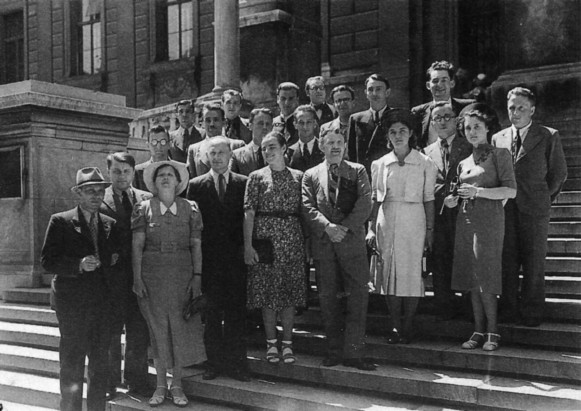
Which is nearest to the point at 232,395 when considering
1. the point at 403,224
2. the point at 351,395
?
the point at 351,395

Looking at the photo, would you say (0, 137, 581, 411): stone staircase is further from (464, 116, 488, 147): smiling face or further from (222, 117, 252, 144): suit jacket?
(222, 117, 252, 144): suit jacket

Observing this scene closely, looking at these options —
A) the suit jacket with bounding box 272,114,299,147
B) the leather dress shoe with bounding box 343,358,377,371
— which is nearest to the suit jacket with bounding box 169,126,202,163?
the suit jacket with bounding box 272,114,299,147

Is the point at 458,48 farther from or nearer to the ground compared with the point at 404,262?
farther from the ground

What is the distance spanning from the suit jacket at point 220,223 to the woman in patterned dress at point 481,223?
64.2 inches

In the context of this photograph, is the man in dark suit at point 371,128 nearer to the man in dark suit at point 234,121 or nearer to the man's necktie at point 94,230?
the man in dark suit at point 234,121

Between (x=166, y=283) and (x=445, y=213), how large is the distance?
2.22 m

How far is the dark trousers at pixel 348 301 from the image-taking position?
15.9 feet

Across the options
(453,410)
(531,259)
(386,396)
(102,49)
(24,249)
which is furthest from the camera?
(102,49)

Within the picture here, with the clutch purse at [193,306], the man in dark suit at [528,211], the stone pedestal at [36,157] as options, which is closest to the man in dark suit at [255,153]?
the clutch purse at [193,306]

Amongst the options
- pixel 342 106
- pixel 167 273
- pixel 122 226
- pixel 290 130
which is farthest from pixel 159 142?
pixel 342 106

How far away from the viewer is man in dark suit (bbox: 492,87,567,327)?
4.94 meters

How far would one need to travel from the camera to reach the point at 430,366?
4.78m

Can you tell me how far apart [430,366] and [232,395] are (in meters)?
1.46

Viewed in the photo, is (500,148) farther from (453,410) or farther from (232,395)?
(232,395)
